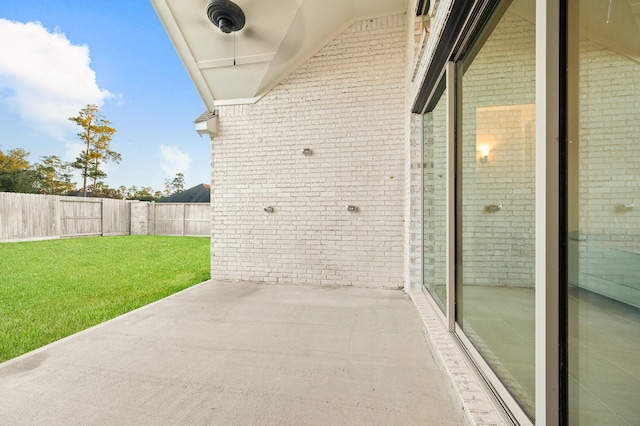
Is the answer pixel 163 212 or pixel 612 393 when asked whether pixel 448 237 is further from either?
pixel 163 212

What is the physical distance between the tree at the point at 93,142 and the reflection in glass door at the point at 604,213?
61.9 feet

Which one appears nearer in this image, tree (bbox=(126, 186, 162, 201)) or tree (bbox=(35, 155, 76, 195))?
tree (bbox=(35, 155, 76, 195))

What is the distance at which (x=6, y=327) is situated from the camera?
8.31 feet

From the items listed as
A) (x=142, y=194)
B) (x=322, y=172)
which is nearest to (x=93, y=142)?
(x=142, y=194)

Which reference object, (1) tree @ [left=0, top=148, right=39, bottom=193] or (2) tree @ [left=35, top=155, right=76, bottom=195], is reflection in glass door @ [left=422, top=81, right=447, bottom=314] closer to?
(1) tree @ [left=0, top=148, right=39, bottom=193]

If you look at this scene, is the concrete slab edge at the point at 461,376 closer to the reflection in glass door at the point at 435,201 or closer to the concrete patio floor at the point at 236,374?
the concrete patio floor at the point at 236,374

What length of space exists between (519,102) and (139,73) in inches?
961

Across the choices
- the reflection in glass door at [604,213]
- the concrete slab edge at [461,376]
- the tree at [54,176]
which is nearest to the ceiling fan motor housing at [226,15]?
the reflection in glass door at [604,213]

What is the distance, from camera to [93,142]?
14.6 m

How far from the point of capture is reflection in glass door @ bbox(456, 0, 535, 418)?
124cm

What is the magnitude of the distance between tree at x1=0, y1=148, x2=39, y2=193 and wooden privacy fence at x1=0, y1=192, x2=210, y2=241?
530 cm

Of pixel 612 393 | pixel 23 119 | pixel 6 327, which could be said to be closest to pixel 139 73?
pixel 23 119

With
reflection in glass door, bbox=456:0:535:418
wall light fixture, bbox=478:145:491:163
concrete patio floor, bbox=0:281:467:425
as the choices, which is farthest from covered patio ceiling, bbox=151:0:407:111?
concrete patio floor, bbox=0:281:467:425

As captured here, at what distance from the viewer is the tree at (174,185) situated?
801 inches
